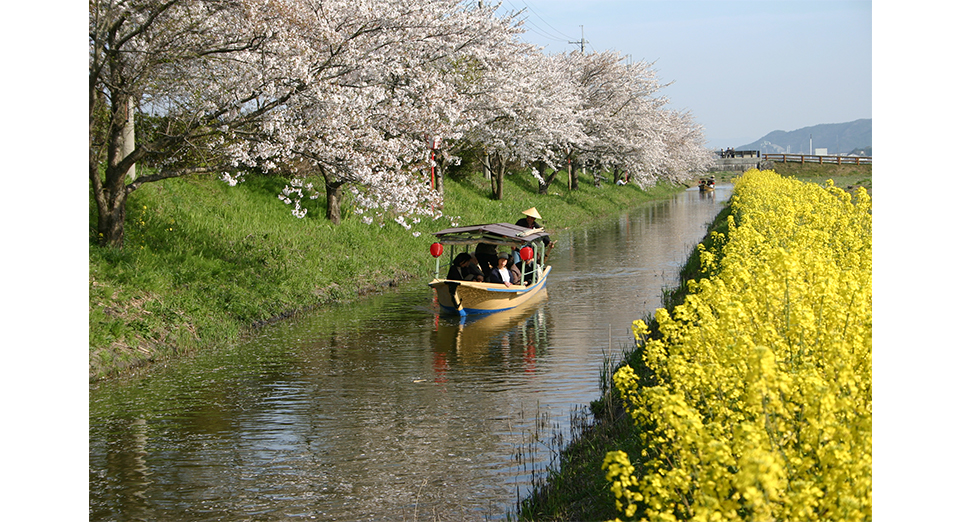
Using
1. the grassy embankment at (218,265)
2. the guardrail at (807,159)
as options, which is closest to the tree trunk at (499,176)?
the grassy embankment at (218,265)

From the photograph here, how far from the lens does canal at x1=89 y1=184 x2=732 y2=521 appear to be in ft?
26.1

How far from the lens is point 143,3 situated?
13.4 m

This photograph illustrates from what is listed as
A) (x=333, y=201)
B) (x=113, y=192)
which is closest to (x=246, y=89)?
(x=113, y=192)

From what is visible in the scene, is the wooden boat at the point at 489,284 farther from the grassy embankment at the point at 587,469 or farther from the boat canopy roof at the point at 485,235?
the grassy embankment at the point at 587,469

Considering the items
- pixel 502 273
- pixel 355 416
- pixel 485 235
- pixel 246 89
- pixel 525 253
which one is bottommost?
pixel 355 416

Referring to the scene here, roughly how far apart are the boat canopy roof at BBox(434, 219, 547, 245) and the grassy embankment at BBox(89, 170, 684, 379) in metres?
2.84

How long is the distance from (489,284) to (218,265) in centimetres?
604

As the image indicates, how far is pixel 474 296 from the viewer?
58.6ft

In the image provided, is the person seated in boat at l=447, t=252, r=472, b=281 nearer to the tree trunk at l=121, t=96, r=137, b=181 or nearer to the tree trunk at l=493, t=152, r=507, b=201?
the tree trunk at l=121, t=96, r=137, b=181

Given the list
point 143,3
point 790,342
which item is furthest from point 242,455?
point 143,3

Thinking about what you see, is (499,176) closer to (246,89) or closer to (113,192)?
(246,89)

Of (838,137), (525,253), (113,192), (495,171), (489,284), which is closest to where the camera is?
(838,137)

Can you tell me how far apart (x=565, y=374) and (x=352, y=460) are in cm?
460

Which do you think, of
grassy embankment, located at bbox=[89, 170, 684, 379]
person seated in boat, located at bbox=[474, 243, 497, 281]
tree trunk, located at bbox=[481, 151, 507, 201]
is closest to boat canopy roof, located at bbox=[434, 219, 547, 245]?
person seated in boat, located at bbox=[474, 243, 497, 281]
